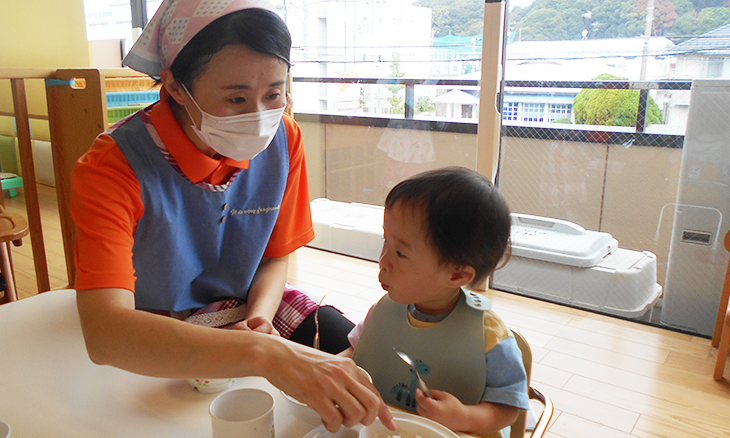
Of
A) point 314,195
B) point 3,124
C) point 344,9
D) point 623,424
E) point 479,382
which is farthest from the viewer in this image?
point 3,124

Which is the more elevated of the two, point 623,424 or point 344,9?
point 344,9

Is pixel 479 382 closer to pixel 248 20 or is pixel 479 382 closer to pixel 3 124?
pixel 248 20

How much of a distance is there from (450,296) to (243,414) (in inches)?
18.5

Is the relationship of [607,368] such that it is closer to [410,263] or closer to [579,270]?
[579,270]

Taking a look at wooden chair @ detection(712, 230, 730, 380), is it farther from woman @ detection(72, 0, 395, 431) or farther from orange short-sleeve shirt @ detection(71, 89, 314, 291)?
orange short-sleeve shirt @ detection(71, 89, 314, 291)

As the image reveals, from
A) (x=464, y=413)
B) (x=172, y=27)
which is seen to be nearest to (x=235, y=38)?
(x=172, y=27)

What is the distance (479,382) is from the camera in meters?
0.94

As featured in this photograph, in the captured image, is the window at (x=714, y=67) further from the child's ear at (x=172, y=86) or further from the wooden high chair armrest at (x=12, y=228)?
the wooden high chair armrest at (x=12, y=228)

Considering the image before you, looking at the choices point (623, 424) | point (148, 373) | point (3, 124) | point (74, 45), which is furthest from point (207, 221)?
point (3, 124)

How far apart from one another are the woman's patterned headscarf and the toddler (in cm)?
45

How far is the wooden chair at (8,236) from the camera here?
1.98 metres

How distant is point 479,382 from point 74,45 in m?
5.60

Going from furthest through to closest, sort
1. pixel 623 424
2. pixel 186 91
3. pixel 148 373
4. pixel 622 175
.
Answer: pixel 622 175
pixel 623 424
pixel 186 91
pixel 148 373

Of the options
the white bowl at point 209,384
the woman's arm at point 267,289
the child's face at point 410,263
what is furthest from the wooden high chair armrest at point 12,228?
the child's face at point 410,263
